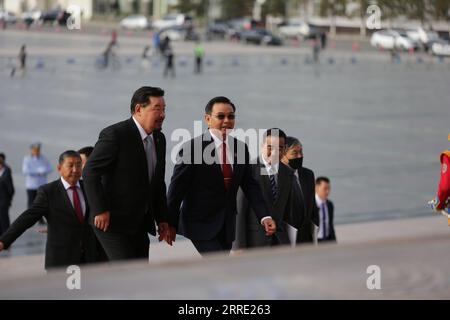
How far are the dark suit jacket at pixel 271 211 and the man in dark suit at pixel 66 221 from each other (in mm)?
889

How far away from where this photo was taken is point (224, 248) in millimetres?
5820

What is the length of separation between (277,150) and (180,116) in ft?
52.5

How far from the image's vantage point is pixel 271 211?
6.19 metres

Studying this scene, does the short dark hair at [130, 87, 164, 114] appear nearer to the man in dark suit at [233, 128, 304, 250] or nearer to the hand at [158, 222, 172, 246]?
the hand at [158, 222, 172, 246]

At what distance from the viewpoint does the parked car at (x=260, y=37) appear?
5897 centimetres

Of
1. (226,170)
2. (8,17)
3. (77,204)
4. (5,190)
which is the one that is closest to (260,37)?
(8,17)

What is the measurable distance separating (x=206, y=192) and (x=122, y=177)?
621 mm

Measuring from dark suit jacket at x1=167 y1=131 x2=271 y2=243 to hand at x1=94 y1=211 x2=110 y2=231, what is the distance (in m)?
0.48

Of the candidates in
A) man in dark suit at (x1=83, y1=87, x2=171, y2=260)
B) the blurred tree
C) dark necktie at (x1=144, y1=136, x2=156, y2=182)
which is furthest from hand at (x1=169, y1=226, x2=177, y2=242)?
the blurred tree

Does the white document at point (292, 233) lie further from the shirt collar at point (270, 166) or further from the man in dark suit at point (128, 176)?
the man in dark suit at point (128, 176)

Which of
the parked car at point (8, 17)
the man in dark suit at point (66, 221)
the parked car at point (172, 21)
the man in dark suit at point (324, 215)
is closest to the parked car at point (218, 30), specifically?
the parked car at point (172, 21)

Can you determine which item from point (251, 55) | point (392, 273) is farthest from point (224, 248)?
point (251, 55)

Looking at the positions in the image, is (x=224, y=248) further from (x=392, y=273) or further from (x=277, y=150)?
(x=392, y=273)

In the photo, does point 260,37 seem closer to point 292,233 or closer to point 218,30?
point 218,30
